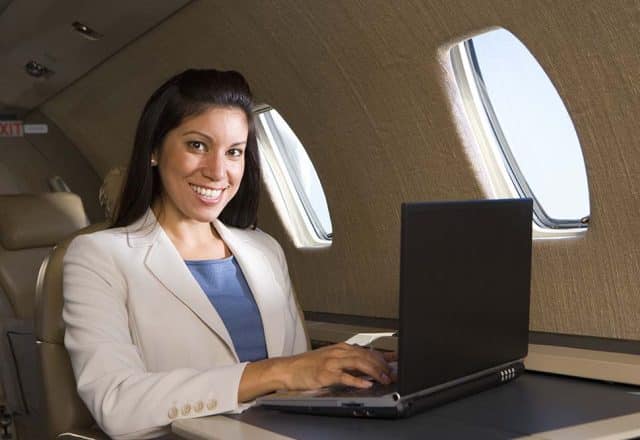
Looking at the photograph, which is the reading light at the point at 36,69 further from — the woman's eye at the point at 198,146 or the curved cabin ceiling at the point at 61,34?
the woman's eye at the point at 198,146

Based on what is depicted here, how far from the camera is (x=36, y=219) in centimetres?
480

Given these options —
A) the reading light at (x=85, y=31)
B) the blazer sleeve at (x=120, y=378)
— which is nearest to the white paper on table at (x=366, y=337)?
the blazer sleeve at (x=120, y=378)

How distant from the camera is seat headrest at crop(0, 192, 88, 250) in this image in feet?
15.4

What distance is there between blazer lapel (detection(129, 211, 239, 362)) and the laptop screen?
730 mm

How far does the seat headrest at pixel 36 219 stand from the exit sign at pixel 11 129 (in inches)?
140

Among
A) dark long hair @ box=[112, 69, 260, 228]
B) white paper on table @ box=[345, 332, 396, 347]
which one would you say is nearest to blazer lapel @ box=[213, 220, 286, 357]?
dark long hair @ box=[112, 69, 260, 228]

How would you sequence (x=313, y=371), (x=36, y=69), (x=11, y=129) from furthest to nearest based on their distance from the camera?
1. (x=11, y=129)
2. (x=36, y=69)
3. (x=313, y=371)

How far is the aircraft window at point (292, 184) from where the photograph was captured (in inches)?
228

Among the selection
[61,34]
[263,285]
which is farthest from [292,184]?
[263,285]

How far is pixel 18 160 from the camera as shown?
26.8 feet

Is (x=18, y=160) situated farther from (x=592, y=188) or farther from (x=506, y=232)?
(x=506, y=232)

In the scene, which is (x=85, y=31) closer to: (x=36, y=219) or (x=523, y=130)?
(x=36, y=219)

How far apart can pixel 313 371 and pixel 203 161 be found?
76 cm

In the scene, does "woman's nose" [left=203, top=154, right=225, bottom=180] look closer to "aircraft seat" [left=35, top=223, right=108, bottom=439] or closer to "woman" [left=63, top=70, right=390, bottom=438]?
"woman" [left=63, top=70, right=390, bottom=438]
